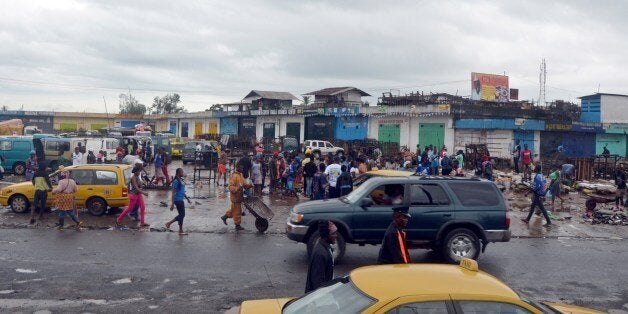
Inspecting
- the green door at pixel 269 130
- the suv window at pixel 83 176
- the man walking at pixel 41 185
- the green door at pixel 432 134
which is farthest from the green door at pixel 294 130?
the man walking at pixel 41 185

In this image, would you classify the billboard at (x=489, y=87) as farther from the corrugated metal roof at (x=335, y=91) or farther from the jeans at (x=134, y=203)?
the jeans at (x=134, y=203)

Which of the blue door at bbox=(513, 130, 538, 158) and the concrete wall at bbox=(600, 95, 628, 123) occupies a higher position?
the concrete wall at bbox=(600, 95, 628, 123)

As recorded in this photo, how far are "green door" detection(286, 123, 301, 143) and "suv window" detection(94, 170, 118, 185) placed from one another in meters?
32.4

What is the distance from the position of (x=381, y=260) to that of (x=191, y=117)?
55.6m

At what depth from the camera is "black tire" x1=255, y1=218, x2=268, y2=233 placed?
48.4 feet

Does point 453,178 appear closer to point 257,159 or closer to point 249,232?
point 249,232

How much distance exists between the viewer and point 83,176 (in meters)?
16.6

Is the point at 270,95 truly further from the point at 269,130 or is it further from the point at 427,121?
the point at 427,121

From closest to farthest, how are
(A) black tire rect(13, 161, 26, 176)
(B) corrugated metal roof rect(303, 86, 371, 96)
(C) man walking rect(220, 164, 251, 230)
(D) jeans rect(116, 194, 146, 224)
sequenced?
(C) man walking rect(220, 164, 251, 230)
(D) jeans rect(116, 194, 146, 224)
(A) black tire rect(13, 161, 26, 176)
(B) corrugated metal roof rect(303, 86, 371, 96)

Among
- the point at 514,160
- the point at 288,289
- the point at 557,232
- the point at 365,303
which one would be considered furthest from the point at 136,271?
the point at 514,160

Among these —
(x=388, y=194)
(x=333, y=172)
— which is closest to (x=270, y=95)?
(x=333, y=172)

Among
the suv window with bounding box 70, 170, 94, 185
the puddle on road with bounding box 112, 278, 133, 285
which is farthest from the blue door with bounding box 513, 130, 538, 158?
the puddle on road with bounding box 112, 278, 133, 285

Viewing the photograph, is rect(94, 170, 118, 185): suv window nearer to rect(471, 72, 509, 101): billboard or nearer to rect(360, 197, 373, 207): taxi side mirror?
rect(360, 197, 373, 207): taxi side mirror

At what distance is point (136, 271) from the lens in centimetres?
1054
